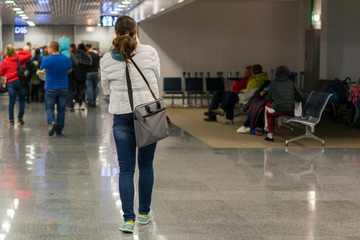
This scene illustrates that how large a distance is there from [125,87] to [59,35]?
29.4 metres

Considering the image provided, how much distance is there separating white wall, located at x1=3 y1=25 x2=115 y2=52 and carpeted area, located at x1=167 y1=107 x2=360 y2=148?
18.3 metres

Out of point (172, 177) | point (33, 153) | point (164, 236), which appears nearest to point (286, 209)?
point (164, 236)

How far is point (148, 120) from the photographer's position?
15.1 feet

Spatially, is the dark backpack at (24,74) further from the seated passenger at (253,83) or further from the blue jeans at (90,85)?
the blue jeans at (90,85)

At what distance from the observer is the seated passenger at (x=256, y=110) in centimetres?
1157

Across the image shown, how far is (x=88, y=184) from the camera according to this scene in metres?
6.68

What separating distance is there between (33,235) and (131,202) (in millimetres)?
765

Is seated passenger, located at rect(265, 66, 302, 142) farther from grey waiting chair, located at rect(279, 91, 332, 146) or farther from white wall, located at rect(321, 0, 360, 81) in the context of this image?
white wall, located at rect(321, 0, 360, 81)

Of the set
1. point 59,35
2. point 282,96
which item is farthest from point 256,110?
point 59,35

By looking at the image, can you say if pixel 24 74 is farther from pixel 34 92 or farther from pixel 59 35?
pixel 59 35

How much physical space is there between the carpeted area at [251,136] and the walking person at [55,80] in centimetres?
245

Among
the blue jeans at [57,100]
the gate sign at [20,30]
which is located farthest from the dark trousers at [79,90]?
the gate sign at [20,30]

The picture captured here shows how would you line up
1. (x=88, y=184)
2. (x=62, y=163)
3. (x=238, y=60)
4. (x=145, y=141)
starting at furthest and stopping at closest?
(x=238, y=60), (x=62, y=163), (x=88, y=184), (x=145, y=141)

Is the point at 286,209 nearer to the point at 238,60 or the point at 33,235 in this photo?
the point at 33,235
